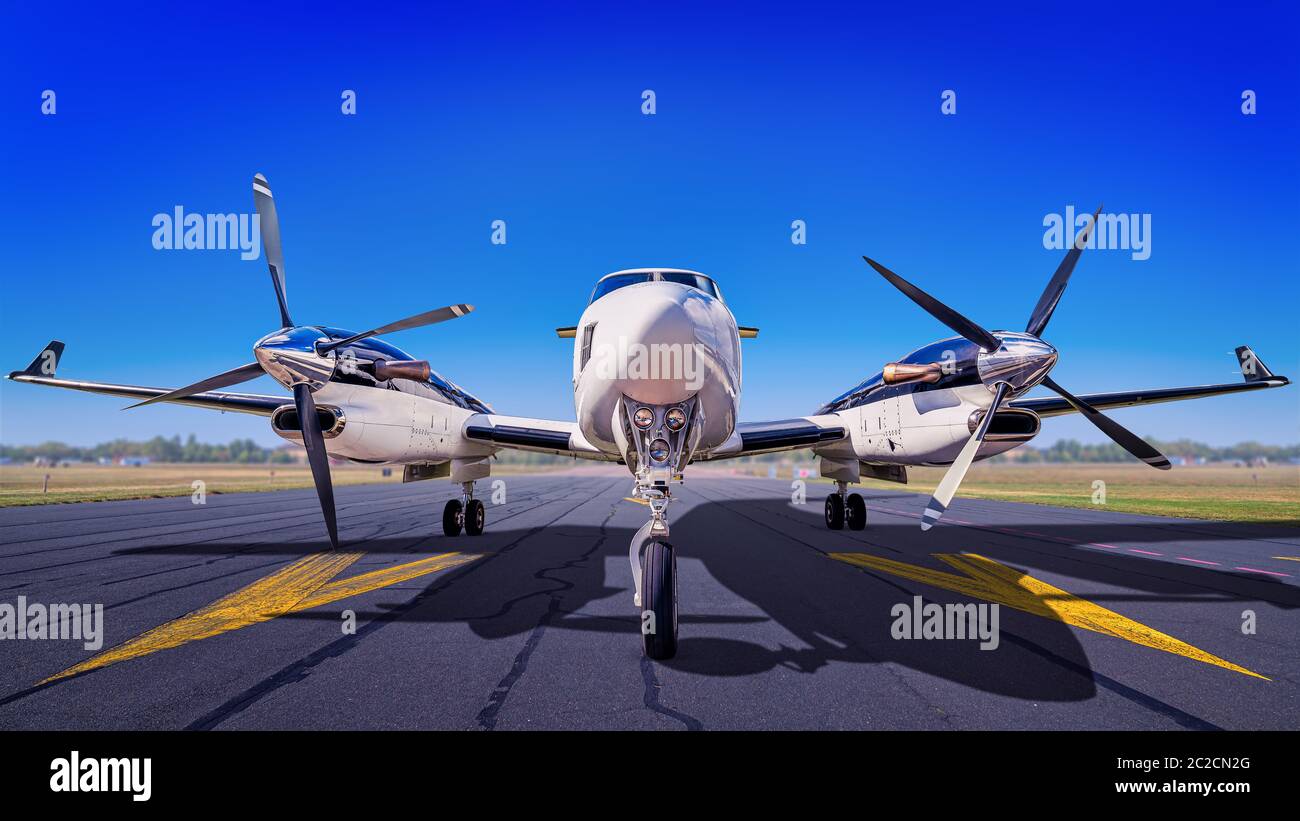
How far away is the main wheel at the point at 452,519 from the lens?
12.9 m

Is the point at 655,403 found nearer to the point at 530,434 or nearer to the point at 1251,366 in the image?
the point at 530,434

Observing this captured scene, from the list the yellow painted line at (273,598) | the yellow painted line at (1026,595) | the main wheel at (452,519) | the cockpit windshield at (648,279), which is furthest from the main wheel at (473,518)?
the yellow painted line at (1026,595)

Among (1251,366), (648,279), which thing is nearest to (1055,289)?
(1251,366)

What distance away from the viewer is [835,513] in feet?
47.2

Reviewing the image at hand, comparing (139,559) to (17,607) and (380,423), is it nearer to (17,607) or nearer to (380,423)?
(17,607)

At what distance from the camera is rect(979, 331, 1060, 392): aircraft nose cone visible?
782 cm

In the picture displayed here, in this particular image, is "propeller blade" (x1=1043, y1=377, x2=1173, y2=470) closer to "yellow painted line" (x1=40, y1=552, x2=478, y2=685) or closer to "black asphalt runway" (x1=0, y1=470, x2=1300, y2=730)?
"black asphalt runway" (x1=0, y1=470, x2=1300, y2=730)

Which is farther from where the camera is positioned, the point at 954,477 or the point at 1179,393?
the point at 1179,393

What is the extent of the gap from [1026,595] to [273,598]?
9.96m

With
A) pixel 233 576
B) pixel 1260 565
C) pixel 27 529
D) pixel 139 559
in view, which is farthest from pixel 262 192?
pixel 1260 565

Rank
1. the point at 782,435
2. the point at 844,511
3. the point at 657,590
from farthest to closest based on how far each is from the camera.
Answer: the point at 844,511, the point at 782,435, the point at 657,590

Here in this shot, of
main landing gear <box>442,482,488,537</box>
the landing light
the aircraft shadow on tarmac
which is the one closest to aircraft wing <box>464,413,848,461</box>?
the aircraft shadow on tarmac

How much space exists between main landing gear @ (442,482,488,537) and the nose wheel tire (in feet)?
29.1
